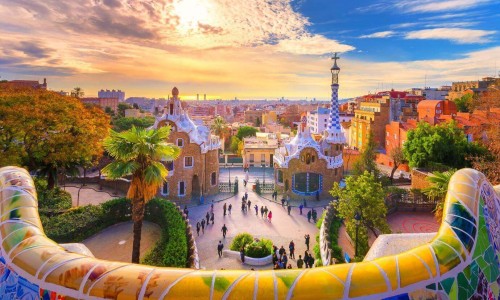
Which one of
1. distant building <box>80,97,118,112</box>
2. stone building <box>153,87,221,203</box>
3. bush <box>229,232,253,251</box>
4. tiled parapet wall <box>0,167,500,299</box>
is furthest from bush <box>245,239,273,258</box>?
distant building <box>80,97,118,112</box>

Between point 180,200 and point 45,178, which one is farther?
point 180,200

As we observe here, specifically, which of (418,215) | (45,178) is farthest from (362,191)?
(45,178)

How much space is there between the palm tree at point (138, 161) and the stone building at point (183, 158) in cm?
1698

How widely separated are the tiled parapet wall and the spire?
3084 cm

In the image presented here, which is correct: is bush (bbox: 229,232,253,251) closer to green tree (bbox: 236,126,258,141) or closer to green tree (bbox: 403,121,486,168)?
green tree (bbox: 403,121,486,168)

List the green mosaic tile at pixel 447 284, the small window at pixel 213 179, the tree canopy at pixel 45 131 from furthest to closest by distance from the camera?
the small window at pixel 213 179 → the tree canopy at pixel 45 131 → the green mosaic tile at pixel 447 284

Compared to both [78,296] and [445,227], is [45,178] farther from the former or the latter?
[445,227]

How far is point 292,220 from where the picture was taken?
2842 centimetres

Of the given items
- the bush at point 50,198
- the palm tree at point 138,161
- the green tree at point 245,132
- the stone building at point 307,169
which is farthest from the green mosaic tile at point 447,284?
the green tree at point 245,132

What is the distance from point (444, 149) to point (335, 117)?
10.6 metres

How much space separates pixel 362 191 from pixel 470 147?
61.7ft

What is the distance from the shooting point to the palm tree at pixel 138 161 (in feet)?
48.0

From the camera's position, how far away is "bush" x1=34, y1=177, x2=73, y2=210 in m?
23.1

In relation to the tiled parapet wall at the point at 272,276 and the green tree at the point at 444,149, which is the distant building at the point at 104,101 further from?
the tiled parapet wall at the point at 272,276
